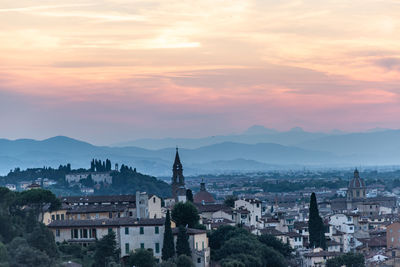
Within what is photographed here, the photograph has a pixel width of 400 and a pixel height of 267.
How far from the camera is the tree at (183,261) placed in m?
49.3

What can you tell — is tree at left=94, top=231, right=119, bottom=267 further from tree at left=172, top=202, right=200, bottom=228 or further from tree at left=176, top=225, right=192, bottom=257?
tree at left=172, top=202, right=200, bottom=228

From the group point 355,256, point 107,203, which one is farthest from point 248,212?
point 355,256

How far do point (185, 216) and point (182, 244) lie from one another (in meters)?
7.31

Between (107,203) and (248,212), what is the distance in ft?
40.1

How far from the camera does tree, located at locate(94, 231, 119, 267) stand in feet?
Answer: 161

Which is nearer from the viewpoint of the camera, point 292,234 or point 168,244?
point 168,244

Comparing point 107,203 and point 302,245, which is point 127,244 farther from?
point 302,245

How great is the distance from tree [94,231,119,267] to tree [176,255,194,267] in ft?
11.3

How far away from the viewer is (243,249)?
180ft

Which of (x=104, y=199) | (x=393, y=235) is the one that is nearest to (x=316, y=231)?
(x=393, y=235)

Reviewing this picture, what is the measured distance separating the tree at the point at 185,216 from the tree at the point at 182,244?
20.6ft

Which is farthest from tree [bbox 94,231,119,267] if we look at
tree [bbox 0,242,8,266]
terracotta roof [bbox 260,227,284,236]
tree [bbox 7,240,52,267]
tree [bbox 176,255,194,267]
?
terracotta roof [bbox 260,227,284,236]

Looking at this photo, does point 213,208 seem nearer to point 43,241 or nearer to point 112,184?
point 43,241

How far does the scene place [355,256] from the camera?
56531 millimetres
